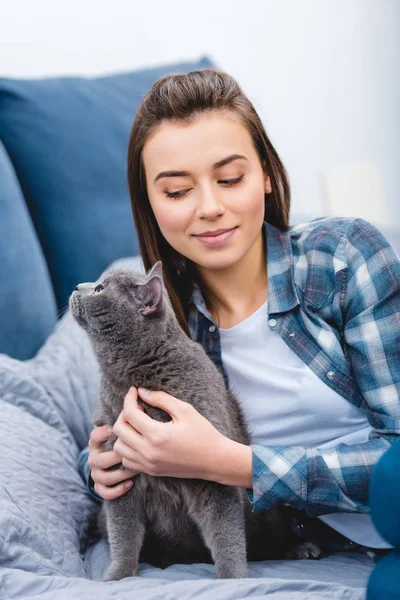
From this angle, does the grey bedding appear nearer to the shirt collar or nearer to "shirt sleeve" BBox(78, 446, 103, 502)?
"shirt sleeve" BBox(78, 446, 103, 502)

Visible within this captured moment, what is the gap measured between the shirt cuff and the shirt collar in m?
0.30

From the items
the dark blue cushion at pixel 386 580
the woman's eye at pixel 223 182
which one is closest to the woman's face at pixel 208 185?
the woman's eye at pixel 223 182

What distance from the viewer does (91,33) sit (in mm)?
2781

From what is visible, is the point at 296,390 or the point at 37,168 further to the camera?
the point at 37,168

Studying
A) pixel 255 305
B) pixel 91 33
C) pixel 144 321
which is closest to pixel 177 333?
pixel 144 321

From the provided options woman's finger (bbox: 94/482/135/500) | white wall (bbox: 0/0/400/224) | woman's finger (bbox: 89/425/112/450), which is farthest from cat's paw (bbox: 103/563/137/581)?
white wall (bbox: 0/0/400/224)

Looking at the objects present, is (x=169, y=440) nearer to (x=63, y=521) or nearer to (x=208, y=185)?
(x=63, y=521)

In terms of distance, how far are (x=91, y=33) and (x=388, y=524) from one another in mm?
2424

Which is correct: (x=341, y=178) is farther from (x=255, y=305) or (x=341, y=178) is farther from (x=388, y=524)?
(x=388, y=524)

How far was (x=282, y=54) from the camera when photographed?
3396mm

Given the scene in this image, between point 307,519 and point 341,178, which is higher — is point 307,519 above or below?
below

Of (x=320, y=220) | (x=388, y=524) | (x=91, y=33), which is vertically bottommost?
(x=388, y=524)

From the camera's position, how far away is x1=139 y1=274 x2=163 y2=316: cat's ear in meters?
1.24

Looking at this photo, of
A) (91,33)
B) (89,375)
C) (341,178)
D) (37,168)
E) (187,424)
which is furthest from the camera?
(341,178)
